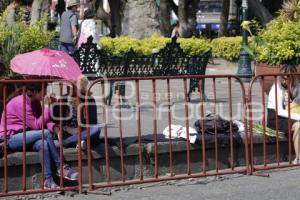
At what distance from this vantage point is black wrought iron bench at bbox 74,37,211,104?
1181 centimetres

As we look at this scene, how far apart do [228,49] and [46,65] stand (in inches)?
668

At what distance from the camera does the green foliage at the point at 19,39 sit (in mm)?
9672

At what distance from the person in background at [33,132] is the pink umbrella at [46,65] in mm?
584

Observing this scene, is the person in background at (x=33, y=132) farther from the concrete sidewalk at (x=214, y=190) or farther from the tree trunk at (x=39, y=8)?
the tree trunk at (x=39, y=8)

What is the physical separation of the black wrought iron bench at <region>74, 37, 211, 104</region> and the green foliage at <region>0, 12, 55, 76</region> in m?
1.47

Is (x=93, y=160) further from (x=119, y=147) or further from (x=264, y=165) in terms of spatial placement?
(x=264, y=165)

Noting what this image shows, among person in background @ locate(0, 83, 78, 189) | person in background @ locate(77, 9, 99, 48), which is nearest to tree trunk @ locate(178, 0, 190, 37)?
person in background @ locate(77, 9, 99, 48)

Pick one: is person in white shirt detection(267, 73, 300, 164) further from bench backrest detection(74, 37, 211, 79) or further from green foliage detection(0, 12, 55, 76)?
bench backrest detection(74, 37, 211, 79)

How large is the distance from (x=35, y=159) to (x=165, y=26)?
25.6 m

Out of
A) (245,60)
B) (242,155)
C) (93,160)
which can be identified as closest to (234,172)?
(242,155)

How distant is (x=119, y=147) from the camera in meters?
7.43

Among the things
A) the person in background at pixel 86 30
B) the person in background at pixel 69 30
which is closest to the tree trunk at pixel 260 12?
the person in background at pixel 69 30

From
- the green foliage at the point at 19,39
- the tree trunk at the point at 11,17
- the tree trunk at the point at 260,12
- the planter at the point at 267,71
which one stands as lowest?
the planter at the point at 267,71

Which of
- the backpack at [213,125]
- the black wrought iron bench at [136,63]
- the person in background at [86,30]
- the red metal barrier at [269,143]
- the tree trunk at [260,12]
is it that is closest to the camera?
the backpack at [213,125]
